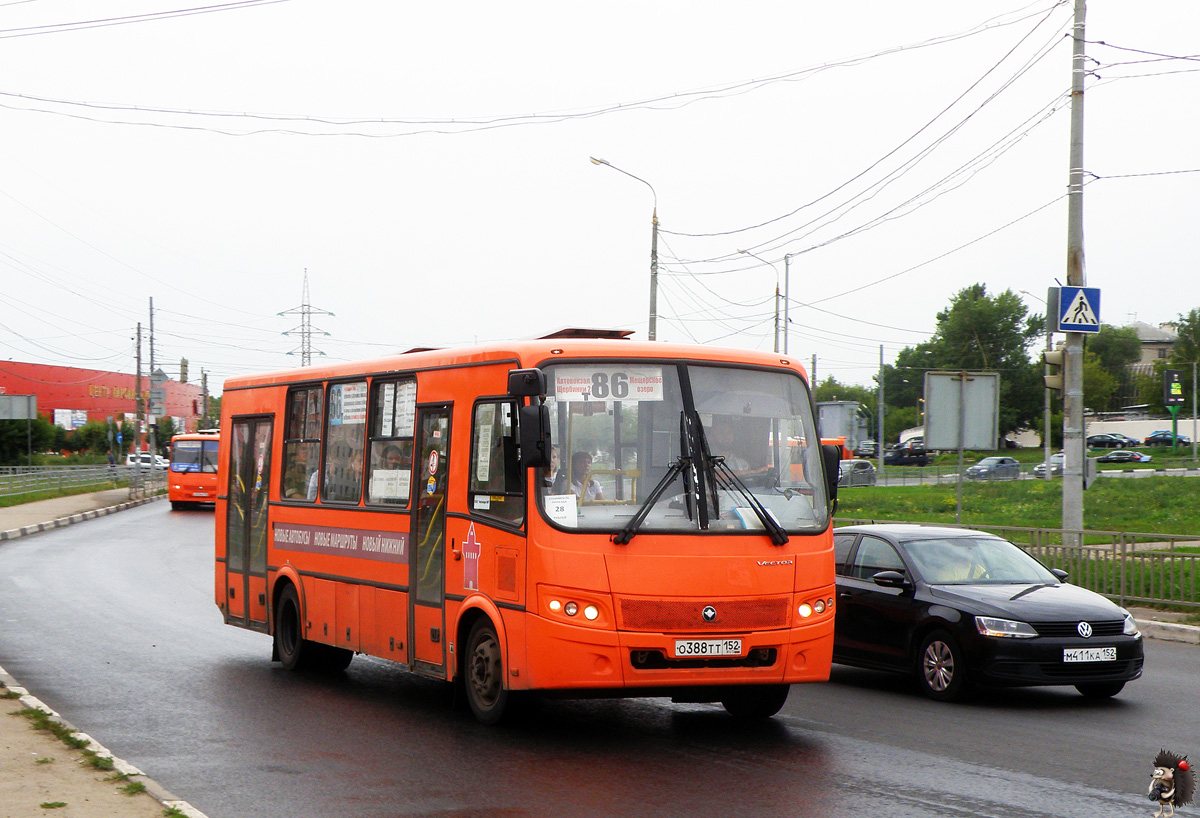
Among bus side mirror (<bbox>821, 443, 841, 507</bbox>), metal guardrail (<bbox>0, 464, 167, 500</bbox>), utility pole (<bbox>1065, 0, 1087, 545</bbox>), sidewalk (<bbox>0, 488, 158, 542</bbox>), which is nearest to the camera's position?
bus side mirror (<bbox>821, 443, 841, 507</bbox>)

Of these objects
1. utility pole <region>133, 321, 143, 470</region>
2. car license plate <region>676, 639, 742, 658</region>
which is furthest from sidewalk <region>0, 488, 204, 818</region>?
utility pole <region>133, 321, 143, 470</region>

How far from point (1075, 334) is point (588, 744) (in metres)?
12.4

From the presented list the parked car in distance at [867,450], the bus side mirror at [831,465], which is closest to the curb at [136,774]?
the bus side mirror at [831,465]

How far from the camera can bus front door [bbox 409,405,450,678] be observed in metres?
9.61

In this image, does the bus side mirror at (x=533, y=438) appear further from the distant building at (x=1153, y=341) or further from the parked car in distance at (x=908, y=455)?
the distant building at (x=1153, y=341)

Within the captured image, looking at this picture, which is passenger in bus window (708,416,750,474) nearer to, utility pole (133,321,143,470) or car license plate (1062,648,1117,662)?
car license plate (1062,648,1117,662)

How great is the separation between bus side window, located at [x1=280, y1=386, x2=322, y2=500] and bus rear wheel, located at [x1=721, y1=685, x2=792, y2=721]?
445 centimetres

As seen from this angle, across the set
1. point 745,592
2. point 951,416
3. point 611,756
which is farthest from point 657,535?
point 951,416

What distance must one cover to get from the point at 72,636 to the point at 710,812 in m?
10.2

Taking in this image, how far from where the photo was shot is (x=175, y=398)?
11525cm

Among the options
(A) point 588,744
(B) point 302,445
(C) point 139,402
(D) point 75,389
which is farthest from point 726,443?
(D) point 75,389

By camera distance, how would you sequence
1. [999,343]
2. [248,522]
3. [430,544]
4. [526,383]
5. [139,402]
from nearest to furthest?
[526,383] < [430,544] < [248,522] < [139,402] < [999,343]

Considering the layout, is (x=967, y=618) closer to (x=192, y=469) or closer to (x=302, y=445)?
(x=302, y=445)

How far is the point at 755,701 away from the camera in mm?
9438
